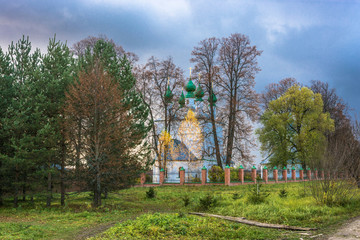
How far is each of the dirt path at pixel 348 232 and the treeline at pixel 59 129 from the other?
9203 mm

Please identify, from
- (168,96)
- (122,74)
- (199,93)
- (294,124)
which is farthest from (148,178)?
(294,124)

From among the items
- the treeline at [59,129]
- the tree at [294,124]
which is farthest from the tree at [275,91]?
the treeline at [59,129]

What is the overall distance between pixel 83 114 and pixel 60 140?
234 cm

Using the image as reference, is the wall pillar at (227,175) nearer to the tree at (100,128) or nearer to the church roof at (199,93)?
the church roof at (199,93)

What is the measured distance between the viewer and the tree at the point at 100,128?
1472 centimetres

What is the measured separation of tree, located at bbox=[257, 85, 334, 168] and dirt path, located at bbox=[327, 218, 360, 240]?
2838cm

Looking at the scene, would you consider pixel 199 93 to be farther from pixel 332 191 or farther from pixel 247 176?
pixel 332 191

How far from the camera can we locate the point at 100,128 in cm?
1490

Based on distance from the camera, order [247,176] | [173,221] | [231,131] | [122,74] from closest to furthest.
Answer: [173,221], [122,74], [231,131], [247,176]

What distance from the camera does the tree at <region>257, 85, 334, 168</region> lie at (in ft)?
122

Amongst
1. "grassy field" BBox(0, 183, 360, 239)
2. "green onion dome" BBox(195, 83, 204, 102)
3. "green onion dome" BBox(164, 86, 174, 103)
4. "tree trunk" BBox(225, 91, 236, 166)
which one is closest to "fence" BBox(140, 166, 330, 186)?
"tree trunk" BBox(225, 91, 236, 166)

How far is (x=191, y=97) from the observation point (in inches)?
1400

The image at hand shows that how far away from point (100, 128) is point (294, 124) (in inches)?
1161

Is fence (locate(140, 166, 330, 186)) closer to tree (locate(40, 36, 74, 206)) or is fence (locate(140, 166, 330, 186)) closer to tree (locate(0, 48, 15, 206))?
tree (locate(40, 36, 74, 206))
